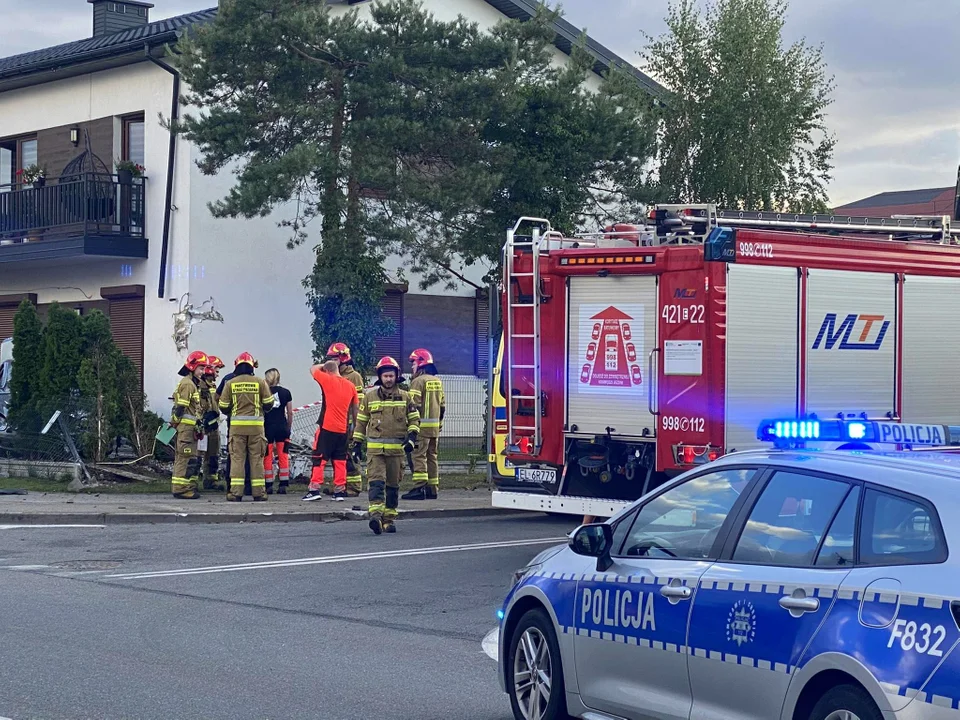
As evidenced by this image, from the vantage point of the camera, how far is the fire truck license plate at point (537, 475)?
12.4 m

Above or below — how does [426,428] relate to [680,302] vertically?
below

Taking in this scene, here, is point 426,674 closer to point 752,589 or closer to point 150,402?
point 752,589

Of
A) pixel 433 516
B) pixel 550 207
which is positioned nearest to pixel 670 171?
pixel 550 207

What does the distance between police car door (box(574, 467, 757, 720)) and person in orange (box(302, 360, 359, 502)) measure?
12178 mm

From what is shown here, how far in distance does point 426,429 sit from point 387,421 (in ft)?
14.3

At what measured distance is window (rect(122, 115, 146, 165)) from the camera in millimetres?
25750

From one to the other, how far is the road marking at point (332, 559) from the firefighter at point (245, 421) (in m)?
4.69

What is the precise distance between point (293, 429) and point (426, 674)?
1584 centimetres

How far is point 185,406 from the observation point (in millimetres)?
18094

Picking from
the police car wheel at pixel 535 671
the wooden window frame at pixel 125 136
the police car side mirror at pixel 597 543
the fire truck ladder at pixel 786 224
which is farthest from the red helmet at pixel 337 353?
the police car side mirror at pixel 597 543

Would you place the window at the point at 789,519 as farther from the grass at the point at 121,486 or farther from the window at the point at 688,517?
the grass at the point at 121,486

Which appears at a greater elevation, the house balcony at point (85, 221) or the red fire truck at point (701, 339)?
the house balcony at point (85, 221)

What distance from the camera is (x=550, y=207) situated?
78.8 ft

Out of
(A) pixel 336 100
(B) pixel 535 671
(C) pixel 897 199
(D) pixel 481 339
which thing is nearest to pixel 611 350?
(B) pixel 535 671
